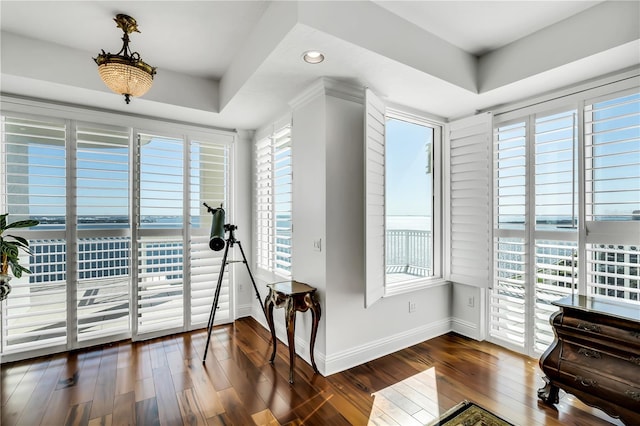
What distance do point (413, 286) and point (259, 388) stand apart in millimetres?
1750

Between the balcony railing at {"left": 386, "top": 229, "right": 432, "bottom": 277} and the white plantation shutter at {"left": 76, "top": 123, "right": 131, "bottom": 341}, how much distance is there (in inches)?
117

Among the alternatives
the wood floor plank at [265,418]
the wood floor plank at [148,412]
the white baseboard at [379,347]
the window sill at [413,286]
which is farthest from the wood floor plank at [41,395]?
the window sill at [413,286]

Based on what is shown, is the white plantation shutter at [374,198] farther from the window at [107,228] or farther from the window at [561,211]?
the window at [107,228]

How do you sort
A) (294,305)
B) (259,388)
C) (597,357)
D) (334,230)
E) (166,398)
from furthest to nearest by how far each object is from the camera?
(334,230)
(294,305)
(259,388)
(166,398)
(597,357)

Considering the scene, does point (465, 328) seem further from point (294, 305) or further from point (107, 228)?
point (107, 228)

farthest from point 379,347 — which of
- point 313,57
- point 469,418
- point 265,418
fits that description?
point 313,57

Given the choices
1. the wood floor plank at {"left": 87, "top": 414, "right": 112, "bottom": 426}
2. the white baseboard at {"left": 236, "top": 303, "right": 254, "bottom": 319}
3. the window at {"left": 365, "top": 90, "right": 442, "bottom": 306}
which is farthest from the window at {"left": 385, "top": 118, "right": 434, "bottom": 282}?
the wood floor plank at {"left": 87, "top": 414, "right": 112, "bottom": 426}

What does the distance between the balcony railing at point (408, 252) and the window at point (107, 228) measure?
6.95 feet

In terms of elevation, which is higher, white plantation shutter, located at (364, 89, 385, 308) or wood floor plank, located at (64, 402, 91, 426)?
white plantation shutter, located at (364, 89, 385, 308)

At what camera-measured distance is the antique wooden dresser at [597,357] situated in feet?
5.91

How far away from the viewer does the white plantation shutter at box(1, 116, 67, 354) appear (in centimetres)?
274

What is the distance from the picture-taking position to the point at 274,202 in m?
3.46

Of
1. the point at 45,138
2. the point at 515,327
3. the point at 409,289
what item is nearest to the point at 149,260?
the point at 45,138

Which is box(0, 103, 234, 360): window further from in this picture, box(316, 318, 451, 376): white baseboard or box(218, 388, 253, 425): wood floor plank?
box(316, 318, 451, 376): white baseboard
